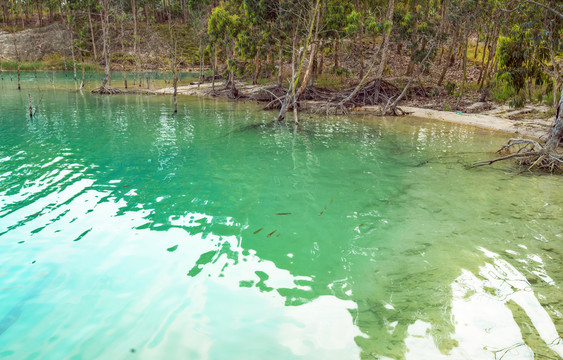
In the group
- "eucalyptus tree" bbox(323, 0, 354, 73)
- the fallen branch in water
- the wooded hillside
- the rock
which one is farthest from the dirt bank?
the rock

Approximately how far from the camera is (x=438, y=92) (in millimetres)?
31438

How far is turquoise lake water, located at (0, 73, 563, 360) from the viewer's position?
16.1 feet

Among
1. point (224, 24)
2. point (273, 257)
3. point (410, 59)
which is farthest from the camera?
point (410, 59)

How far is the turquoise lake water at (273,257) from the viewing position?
4.91m

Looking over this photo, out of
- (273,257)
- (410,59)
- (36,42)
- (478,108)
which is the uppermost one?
(36,42)

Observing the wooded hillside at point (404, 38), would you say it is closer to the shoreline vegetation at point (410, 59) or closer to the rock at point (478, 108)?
the shoreline vegetation at point (410, 59)

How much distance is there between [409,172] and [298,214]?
564 cm

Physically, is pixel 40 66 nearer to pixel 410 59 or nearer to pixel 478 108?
pixel 410 59

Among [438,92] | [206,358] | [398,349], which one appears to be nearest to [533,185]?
[398,349]

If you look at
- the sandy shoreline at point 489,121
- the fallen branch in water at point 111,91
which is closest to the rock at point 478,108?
the sandy shoreline at point 489,121

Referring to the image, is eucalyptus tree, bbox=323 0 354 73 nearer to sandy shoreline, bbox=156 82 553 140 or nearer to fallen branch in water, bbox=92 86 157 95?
sandy shoreline, bbox=156 82 553 140

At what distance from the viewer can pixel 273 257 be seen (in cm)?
693

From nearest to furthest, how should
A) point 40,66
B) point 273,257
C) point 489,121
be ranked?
1. point 273,257
2. point 489,121
3. point 40,66

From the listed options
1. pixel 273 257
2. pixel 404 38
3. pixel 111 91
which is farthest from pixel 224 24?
pixel 273 257
